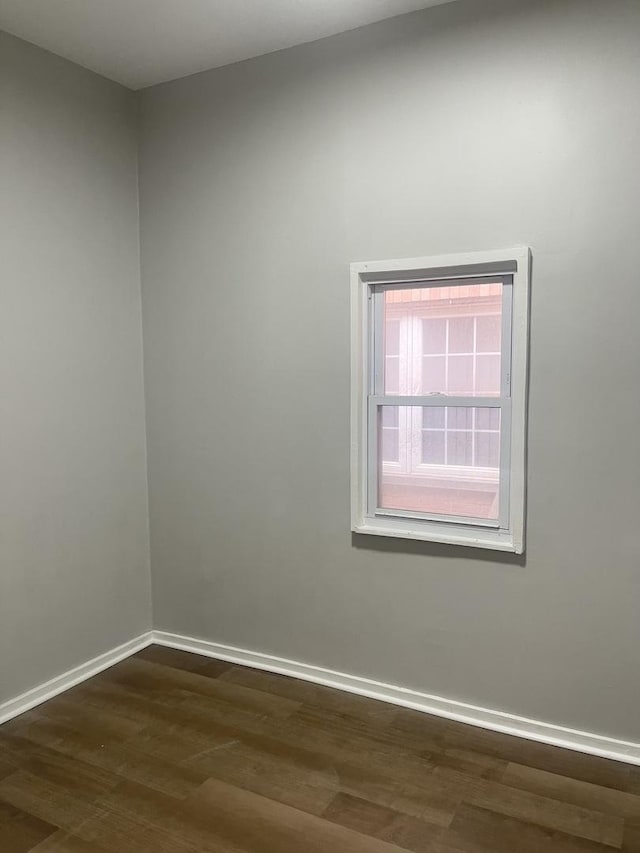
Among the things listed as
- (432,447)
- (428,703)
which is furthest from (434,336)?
(428,703)

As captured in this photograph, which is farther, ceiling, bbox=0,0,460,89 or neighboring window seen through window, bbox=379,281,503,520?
neighboring window seen through window, bbox=379,281,503,520

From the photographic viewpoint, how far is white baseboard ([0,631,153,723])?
291 cm

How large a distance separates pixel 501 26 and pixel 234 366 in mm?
1843

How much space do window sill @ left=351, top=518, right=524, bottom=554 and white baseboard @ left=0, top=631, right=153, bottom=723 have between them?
57.3 inches

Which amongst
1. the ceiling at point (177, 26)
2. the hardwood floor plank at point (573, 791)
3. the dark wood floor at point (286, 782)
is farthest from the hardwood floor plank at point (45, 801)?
the ceiling at point (177, 26)

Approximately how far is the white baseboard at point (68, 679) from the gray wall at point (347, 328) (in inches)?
8.3

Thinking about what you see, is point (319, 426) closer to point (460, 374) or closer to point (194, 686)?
point (460, 374)

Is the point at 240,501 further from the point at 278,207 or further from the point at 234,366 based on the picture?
the point at 278,207

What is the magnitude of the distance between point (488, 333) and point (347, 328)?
2.04 ft

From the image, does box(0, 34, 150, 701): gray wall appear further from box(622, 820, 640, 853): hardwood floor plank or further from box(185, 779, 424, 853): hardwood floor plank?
box(622, 820, 640, 853): hardwood floor plank

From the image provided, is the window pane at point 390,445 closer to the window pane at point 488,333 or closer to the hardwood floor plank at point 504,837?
the window pane at point 488,333

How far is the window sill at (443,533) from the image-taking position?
8.99 ft

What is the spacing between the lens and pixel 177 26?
9.18 feet

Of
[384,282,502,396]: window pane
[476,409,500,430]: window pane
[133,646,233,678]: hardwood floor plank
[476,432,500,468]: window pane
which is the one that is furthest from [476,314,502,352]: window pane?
[133,646,233,678]: hardwood floor plank
